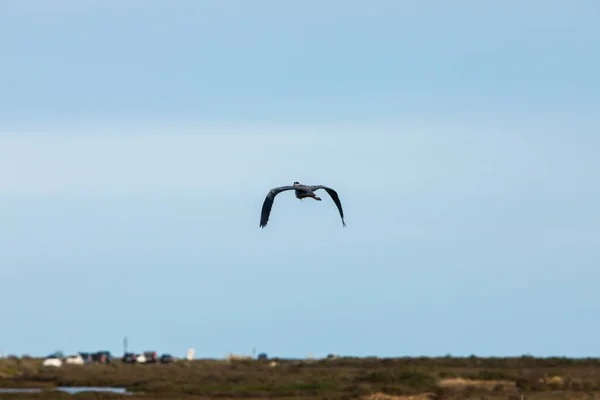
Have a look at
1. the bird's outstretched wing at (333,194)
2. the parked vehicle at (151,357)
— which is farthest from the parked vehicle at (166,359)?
the bird's outstretched wing at (333,194)

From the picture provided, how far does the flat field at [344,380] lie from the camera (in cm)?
7488

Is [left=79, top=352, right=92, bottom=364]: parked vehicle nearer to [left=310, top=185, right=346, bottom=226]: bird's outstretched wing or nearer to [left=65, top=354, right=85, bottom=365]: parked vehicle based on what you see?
[left=65, top=354, right=85, bottom=365]: parked vehicle

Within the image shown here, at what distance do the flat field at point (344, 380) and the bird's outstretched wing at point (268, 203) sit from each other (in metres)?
32.9

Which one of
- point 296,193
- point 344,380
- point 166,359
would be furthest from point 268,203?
point 166,359

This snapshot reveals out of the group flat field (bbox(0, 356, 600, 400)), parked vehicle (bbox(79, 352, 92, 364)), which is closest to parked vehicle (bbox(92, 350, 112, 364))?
parked vehicle (bbox(79, 352, 92, 364))

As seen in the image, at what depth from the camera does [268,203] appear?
37281mm

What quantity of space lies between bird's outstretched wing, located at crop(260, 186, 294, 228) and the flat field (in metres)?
32.9

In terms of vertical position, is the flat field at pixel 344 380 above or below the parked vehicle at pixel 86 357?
below

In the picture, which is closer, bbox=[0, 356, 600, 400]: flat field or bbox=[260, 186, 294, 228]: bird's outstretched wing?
bbox=[260, 186, 294, 228]: bird's outstretched wing

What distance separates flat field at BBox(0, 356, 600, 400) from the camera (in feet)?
246

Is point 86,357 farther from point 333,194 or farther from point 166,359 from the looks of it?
point 333,194

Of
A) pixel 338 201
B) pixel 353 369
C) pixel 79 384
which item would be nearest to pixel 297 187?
pixel 338 201

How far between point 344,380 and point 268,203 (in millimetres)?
53531

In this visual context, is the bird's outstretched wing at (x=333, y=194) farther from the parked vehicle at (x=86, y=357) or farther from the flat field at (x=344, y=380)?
the parked vehicle at (x=86, y=357)
